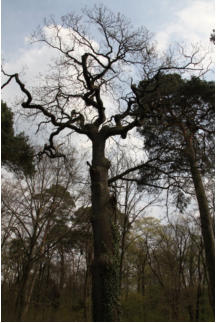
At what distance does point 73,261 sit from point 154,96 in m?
23.6

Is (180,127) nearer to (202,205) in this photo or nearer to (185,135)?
(185,135)

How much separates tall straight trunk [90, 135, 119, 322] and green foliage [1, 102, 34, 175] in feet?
12.7

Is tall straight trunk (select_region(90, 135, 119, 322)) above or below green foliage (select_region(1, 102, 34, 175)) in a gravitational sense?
below

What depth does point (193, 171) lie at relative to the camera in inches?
376

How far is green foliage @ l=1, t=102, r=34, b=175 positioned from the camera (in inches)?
387

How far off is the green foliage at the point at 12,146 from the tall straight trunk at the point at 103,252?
3.87 m

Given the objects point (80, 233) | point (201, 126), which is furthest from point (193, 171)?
point (80, 233)

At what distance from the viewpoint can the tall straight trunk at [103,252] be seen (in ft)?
18.3

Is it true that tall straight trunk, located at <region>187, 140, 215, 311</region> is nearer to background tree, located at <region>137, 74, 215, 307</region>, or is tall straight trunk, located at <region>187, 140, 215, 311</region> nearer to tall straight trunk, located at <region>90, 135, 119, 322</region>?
background tree, located at <region>137, 74, 215, 307</region>

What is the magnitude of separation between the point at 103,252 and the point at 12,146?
6209mm

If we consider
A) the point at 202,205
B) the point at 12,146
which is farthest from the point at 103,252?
the point at 12,146

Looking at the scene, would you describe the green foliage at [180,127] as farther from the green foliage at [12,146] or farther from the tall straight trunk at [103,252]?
the green foliage at [12,146]

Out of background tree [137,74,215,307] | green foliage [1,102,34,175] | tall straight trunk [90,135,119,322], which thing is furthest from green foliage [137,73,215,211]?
green foliage [1,102,34,175]

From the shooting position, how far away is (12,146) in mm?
10133
